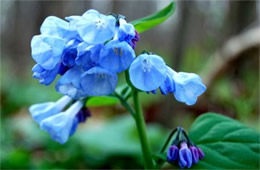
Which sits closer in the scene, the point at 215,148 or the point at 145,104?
the point at 215,148

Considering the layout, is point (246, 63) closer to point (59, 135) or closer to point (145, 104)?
point (145, 104)

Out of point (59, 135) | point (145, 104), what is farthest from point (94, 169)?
point (145, 104)

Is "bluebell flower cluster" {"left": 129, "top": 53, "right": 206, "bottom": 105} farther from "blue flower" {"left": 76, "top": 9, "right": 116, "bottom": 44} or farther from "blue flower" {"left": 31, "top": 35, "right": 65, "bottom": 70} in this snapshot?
"blue flower" {"left": 31, "top": 35, "right": 65, "bottom": 70}

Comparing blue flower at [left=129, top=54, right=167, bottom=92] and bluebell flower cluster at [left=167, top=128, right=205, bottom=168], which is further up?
blue flower at [left=129, top=54, right=167, bottom=92]

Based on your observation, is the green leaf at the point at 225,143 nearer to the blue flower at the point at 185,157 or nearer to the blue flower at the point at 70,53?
the blue flower at the point at 185,157

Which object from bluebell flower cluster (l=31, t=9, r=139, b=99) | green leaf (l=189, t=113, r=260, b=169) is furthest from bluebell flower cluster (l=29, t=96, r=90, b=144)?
green leaf (l=189, t=113, r=260, b=169)

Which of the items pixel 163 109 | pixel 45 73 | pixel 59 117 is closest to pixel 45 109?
pixel 59 117
